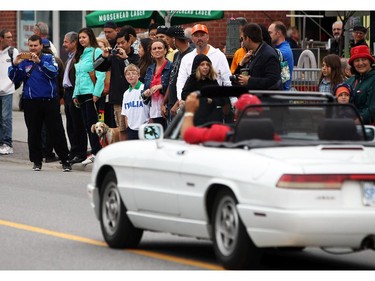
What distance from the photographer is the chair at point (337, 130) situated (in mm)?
11000

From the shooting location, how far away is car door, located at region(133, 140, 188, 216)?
1097 centimetres

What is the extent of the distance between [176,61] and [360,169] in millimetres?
8235

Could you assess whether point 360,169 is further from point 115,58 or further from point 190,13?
point 190,13

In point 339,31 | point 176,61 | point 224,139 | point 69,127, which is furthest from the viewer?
point 339,31

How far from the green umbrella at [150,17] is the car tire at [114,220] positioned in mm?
11113

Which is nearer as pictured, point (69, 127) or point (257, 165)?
point (257, 165)

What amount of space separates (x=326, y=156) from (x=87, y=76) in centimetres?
1087

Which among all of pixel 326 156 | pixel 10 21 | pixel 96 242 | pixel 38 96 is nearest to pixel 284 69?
pixel 38 96

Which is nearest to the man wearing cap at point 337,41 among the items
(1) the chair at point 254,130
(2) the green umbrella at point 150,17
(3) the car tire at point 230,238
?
(2) the green umbrella at point 150,17

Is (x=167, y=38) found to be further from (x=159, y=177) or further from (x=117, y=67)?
(x=159, y=177)

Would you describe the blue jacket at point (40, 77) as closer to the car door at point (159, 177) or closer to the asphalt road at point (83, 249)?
the asphalt road at point (83, 249)

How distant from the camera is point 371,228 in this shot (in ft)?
32.1

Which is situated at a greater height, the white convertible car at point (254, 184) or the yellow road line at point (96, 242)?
the white convertible car at point (254, 184)
